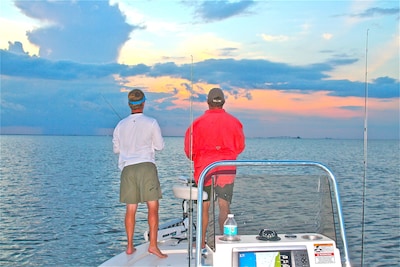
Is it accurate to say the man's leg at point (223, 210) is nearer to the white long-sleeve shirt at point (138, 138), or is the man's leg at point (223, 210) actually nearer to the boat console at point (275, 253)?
the boat console at point (275, 253)

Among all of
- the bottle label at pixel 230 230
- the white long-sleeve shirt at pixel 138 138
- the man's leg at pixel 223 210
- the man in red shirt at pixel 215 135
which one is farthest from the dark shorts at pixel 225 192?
the white long-sleeve shirt at pixel 138 138

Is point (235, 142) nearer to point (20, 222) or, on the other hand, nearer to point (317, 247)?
point (317, 247)

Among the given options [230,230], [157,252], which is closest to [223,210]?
[230,230]

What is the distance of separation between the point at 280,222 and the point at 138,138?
6.75 feet

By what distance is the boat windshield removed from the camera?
169 inches

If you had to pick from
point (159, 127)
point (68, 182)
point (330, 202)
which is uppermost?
point (159, 127)

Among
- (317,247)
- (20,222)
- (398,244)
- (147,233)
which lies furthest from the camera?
(20,222)

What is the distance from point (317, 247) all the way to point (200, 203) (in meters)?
0.86

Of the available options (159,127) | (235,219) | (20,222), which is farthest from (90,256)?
(235,219)

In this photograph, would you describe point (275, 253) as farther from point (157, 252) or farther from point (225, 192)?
point (157, 252)

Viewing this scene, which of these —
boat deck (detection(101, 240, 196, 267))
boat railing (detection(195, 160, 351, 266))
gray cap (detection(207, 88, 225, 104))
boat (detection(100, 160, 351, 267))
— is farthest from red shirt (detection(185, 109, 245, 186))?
boat railing (detection(195, 160, 351, 266))

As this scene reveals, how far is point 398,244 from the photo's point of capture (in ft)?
40.4

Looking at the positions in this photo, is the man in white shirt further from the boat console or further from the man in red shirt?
the boat console

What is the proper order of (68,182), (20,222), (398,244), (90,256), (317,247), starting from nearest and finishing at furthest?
(317,247)
(90,256)
(398,244)
(20,222)
(68,182)
